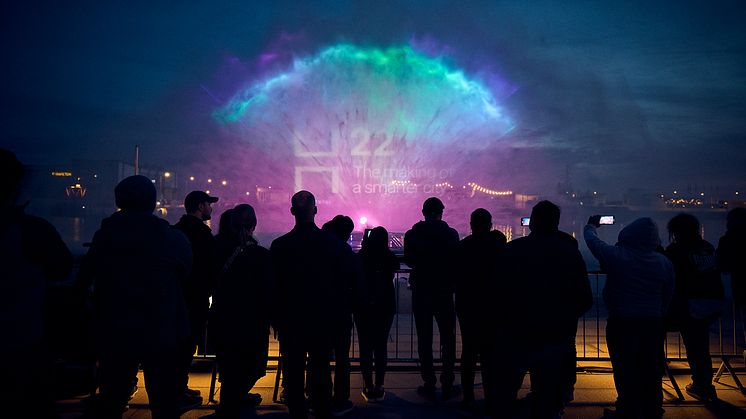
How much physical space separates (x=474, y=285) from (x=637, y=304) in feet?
5.30

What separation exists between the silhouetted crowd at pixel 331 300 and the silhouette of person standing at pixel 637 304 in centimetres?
1

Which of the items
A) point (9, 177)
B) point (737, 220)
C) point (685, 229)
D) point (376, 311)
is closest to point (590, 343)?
point (737, 220)

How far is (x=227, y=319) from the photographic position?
4.69 meters

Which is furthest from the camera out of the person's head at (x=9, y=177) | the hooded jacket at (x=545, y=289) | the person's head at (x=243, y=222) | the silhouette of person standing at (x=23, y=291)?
the person's head at (x=243, y=222)

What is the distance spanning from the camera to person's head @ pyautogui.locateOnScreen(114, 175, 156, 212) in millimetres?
3516

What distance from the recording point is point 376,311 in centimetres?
588

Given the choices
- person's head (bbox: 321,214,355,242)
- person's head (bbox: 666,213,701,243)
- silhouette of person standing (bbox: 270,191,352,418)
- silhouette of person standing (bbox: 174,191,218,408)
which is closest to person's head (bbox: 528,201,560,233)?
silhouette of person standing (bbox: 270,191,352,418)

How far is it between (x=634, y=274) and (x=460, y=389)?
2.87 m

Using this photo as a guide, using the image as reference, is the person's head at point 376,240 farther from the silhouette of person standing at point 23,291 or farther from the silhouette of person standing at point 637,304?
the silhouette of person standing at point 23,291

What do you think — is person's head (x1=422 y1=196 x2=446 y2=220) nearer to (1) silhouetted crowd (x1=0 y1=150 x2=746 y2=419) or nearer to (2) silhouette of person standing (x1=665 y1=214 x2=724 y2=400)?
(1) silhouetted crowd (x1=0 y1=150 x2=746 y2=419)

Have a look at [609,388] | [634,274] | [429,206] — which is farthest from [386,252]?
[609,388]

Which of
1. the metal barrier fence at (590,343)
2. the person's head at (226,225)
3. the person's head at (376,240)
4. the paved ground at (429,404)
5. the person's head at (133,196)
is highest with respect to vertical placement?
the person's head at (133,196)

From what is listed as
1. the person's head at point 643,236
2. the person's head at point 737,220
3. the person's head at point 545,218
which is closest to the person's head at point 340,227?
the person's head at point 545,218

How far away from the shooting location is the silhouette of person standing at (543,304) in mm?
3861
